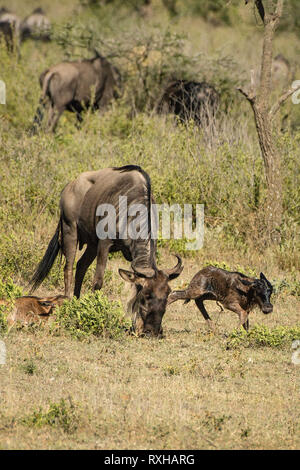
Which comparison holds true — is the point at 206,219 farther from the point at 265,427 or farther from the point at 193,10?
the point at 193,10

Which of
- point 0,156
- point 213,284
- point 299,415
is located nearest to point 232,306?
point 213,284

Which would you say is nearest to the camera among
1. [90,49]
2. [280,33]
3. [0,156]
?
[0,156]

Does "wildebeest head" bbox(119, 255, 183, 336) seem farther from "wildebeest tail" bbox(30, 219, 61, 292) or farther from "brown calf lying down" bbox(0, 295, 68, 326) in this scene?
"wildebeest tail" bbox(30, 219, 61, 292)

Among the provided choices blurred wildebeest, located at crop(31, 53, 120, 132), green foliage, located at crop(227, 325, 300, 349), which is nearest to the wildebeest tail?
green foliage, located at crop(227, 325, 300, 349)

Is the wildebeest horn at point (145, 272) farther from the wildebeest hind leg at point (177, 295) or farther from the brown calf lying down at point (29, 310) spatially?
the brown calf lying down at point (29, 310)

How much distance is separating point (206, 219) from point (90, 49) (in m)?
8.16

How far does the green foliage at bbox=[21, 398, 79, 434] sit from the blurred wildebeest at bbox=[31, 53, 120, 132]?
10.6m

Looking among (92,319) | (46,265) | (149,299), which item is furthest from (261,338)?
(46,265)

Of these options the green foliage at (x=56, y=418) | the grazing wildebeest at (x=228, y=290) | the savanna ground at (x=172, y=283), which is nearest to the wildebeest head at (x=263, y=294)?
the grazing wildebeest at (x=228, y=290)

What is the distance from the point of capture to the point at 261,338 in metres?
7.20

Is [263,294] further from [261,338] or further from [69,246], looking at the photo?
[69,246]

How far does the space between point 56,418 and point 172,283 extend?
16.1 ft

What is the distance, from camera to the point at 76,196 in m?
8.84

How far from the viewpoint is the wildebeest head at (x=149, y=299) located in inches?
281
